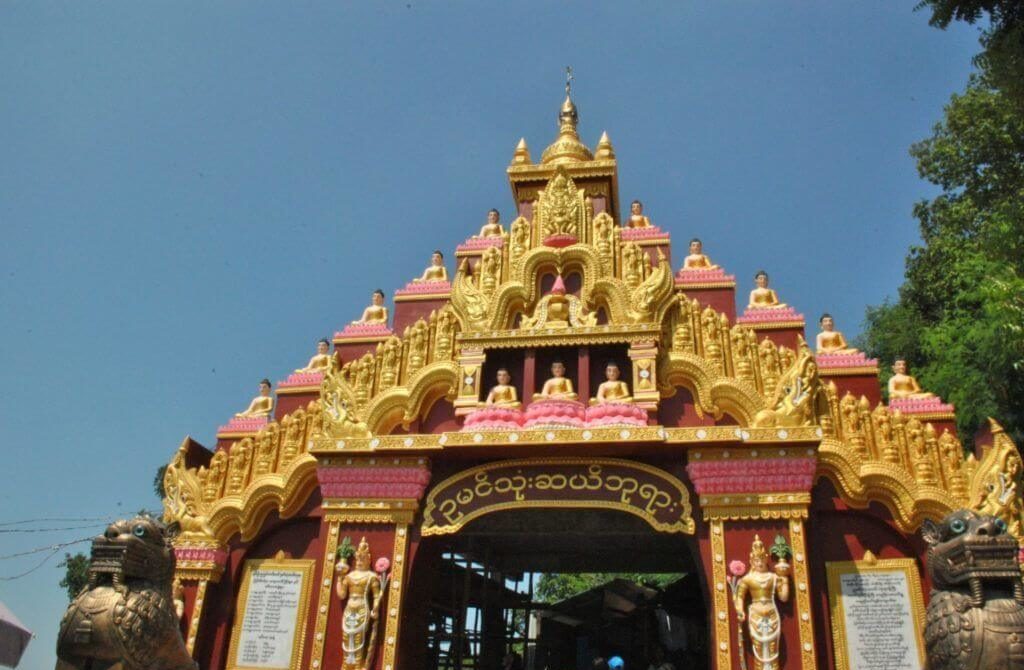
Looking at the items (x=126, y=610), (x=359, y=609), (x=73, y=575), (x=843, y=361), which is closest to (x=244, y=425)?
(x=359, y=609)

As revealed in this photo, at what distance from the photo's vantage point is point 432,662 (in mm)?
13125

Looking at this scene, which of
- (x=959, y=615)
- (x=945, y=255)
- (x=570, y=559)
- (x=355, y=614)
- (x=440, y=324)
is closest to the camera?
(x=959, y=615)

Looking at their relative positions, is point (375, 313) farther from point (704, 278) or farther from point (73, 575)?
point (73, 575)

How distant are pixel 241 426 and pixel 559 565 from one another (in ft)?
21.9

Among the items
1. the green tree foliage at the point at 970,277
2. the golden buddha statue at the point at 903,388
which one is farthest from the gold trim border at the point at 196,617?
the green tree foliage at the point at 970,277

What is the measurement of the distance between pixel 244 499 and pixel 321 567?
6.20 ft

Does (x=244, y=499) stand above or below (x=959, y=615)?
above

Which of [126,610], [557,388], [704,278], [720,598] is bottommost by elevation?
[126,610]

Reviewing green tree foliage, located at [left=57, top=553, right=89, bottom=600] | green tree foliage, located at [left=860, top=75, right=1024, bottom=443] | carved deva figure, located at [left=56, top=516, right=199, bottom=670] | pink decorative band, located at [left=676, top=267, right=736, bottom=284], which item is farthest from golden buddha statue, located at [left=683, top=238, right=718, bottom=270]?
green tree foliage, located at [left=57, top=553, right=89, bottom=600]

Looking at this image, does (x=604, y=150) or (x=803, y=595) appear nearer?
(x=803, y=595)

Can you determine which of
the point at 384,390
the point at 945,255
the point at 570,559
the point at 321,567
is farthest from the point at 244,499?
the point at 945,255

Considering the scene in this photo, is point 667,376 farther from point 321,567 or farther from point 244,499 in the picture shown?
point 244,499

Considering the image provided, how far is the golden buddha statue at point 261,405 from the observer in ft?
43.7

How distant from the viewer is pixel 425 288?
532 inches
